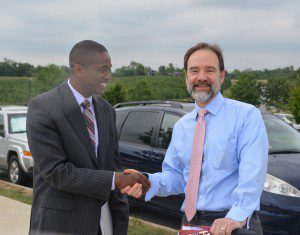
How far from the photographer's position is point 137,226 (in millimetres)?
5902

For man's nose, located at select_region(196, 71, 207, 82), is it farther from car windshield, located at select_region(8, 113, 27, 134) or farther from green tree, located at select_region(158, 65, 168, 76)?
green tree, located at select_region(158, 65, 168, 76)

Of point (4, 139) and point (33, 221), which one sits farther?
point (4, 139)

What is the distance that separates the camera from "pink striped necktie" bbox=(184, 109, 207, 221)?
2.51 metres

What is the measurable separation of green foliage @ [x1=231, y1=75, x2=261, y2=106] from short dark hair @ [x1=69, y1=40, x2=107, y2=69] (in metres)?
48.8

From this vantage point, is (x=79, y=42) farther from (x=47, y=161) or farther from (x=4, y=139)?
(x=4, y=139)

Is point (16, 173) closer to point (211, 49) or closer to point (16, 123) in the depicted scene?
point (16, 123)

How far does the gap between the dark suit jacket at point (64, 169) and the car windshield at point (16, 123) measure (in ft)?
26.5

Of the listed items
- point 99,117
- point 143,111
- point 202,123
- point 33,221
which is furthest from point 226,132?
point 143,111

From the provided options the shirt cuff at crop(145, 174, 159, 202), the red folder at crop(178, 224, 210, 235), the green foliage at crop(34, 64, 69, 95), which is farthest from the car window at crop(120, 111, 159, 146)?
the green foliage at crop(34, 64, 69, 95)

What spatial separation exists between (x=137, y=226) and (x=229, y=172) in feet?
12.0

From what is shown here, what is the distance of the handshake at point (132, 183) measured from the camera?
2641 mm

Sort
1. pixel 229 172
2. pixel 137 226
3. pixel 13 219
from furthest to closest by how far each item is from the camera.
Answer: pixel 13 219
pixel 137 226
pixel 229 172

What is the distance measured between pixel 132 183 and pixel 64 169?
17.1 inches

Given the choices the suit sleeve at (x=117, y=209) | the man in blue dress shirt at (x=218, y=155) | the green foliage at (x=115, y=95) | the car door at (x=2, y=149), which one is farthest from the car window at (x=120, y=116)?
the green foliage at (x=115, y=95)
